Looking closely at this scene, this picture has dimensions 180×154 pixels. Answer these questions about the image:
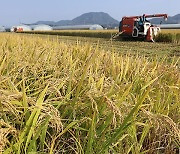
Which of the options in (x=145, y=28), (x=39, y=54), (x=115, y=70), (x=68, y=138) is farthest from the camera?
(x=145, y=28)

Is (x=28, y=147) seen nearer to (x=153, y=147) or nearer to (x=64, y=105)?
(x=64, y=105)

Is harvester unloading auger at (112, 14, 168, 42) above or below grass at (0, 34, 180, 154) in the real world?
above

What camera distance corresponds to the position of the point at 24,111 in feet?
4.86

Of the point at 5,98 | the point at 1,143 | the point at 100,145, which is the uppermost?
the point at 5,98

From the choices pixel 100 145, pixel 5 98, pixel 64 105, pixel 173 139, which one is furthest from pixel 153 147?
pixel 5 98

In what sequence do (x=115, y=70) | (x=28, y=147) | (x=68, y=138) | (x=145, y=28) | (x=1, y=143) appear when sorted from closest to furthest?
1. (x=1, y=143)
2. (x=28, y=147)
3. (x=68, y=138)
4. (x=115, y=70)
5. (x=145, y=28)

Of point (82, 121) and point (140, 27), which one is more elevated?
point (140, 27)

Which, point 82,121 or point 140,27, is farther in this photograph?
point 140,27

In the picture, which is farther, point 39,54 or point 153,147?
point 39,54

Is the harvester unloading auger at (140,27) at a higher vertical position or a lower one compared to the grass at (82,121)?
higher

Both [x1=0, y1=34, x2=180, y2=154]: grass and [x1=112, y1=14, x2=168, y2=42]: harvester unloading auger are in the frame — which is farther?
[x1=112, y1=14, x2=168, y2=42]: harvester unloading auger

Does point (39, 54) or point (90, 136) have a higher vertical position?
point (39, 54)

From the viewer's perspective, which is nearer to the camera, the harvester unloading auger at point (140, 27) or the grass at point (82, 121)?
the grass at point (82, 121)

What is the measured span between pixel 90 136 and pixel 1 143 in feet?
1.38
